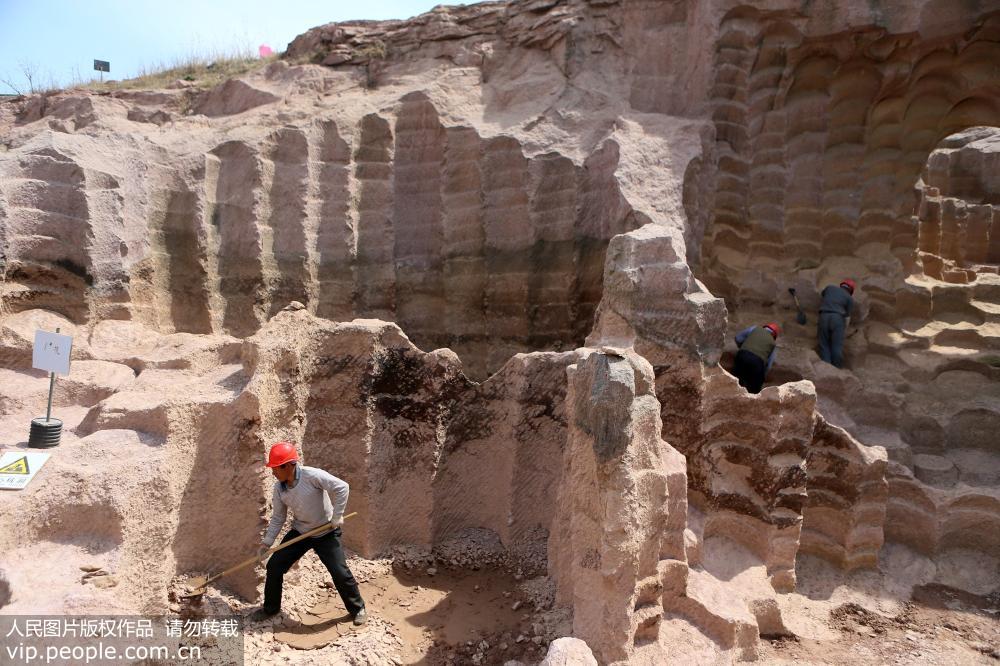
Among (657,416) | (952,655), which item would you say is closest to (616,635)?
(657,416)

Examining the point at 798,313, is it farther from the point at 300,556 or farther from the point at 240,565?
the point at 240,565

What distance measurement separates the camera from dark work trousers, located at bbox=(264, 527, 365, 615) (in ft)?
14.2

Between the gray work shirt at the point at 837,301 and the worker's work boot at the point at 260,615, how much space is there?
5.51 metres

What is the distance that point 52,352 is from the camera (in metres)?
4.48

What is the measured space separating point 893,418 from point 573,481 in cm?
413

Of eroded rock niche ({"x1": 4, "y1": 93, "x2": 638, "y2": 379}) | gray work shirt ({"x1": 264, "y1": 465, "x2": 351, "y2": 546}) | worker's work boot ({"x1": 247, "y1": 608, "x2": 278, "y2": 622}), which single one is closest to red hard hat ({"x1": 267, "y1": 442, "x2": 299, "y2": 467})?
gray work shirt ({"x1": 264, "y1": 465, "x2": 351, "y2": 546})

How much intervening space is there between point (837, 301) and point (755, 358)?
1338 mm

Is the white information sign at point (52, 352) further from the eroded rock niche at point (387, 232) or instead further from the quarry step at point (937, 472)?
the quarry step at point (937, 472)

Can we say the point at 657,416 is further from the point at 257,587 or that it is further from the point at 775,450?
the point at 257,587

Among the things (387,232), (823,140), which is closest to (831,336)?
(823,140)

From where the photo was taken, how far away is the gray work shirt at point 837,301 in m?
6.98

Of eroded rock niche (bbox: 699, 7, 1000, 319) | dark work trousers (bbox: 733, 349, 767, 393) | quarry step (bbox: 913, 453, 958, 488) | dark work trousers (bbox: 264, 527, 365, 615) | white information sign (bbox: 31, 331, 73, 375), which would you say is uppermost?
eroded rock niche (bbox: 699, 7, 1000, 319)

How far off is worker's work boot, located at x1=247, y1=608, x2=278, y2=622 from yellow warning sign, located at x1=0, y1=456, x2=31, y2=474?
1472mm

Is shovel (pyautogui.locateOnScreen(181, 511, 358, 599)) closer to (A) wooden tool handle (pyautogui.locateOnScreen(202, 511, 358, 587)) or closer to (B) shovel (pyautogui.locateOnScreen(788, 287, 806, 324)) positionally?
(A) wooden tool handle (pyautogui.locateOnScreen(202, 511, 358, 587))
